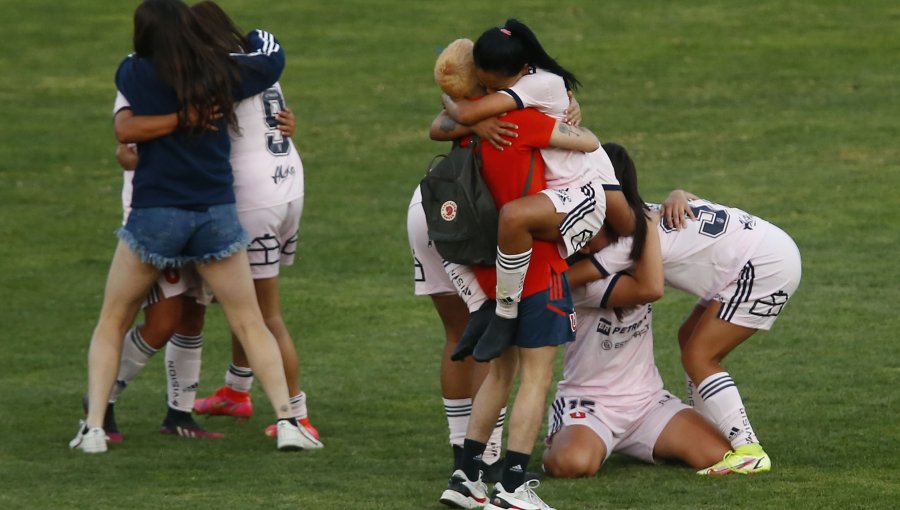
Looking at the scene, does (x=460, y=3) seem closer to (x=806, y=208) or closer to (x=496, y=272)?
(x=806, y=208)

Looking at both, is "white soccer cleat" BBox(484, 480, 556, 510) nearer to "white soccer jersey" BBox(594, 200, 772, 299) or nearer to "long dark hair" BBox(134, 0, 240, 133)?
"white soccer jersey" BBox(594, 200, 772, 299)

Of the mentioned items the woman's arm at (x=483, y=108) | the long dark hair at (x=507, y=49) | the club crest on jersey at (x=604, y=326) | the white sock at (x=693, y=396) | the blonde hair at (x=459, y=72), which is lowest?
the white sock at (x=693, y=396)

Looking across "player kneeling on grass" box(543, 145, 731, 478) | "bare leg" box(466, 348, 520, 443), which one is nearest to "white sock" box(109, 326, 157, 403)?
"player kneeling on grass" box(543, 145, 731, 478)

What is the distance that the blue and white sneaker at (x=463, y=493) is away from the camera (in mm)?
5473

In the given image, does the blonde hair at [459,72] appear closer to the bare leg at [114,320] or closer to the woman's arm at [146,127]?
the woman's arm at [146,127]

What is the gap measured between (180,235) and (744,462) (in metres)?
2.44

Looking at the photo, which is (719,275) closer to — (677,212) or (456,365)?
(677,212)

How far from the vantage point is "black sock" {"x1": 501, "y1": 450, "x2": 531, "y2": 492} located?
5.39m

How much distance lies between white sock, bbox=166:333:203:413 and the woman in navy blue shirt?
462 mm


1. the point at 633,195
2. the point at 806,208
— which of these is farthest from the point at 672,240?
the point at 806,208

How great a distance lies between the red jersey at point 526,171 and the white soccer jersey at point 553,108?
0.03m

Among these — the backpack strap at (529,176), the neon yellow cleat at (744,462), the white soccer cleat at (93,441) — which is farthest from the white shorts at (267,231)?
the neon yellow cleat at (744,462)

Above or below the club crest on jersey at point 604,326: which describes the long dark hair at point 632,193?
above

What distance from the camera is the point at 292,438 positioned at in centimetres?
673
